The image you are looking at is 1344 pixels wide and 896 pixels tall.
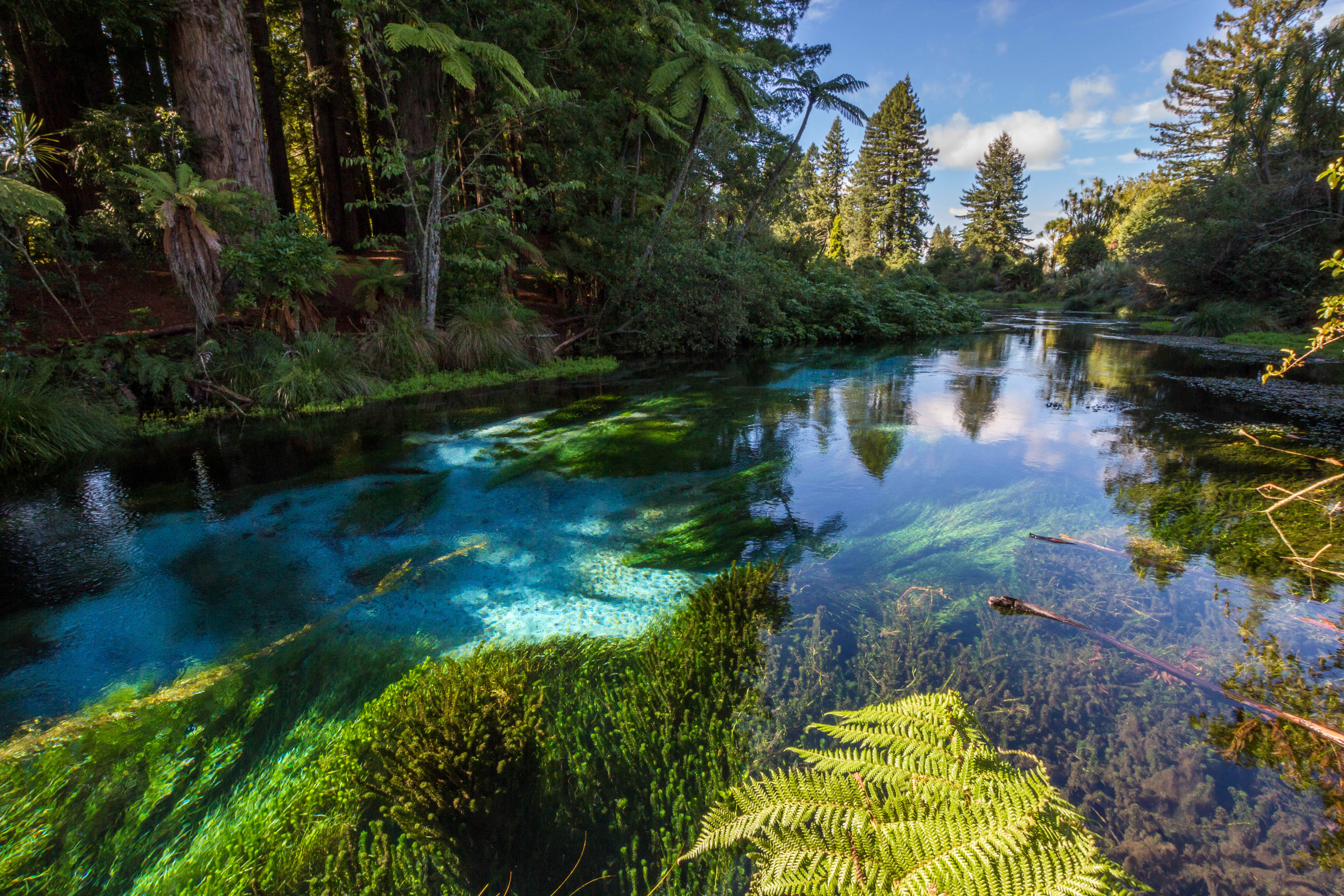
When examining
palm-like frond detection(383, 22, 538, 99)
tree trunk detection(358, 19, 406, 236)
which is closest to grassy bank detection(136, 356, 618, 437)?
tree trunk detection(358, 19, 406, 236)

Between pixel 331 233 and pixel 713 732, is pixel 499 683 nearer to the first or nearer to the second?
pixel 713 732

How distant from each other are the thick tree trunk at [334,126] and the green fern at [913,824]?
13.3 metres

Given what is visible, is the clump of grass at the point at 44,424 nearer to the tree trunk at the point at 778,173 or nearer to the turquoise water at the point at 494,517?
the turquoise water at the point at 494,517

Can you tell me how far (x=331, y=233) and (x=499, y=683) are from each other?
15.1 m

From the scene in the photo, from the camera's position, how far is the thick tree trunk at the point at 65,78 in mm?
9430

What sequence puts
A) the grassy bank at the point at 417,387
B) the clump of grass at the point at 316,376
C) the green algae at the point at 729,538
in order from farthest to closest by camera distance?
the clump of grass at the point at 316,376, the grassy bank at the point at 417,387, the green algae at the point at 729,538

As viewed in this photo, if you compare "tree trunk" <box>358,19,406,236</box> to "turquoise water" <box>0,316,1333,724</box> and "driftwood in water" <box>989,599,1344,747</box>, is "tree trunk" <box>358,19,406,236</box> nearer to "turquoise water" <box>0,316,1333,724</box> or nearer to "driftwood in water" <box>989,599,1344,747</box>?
"turquoise water" <box>0,316,1333,724</box>

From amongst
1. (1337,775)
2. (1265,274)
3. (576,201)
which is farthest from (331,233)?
(1265,274)

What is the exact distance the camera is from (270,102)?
12312 millimetres

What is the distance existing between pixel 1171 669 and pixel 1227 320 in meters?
20.6

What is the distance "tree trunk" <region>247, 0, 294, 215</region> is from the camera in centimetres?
1187

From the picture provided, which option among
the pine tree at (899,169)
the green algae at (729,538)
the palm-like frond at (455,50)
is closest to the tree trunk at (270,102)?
the palm-like frond at (455,50)

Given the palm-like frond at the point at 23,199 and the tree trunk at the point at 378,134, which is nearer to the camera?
the palm-like frond at the point at 23,199

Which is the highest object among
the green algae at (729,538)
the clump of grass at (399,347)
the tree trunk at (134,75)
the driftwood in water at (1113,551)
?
the tree trunk at (134,75)
